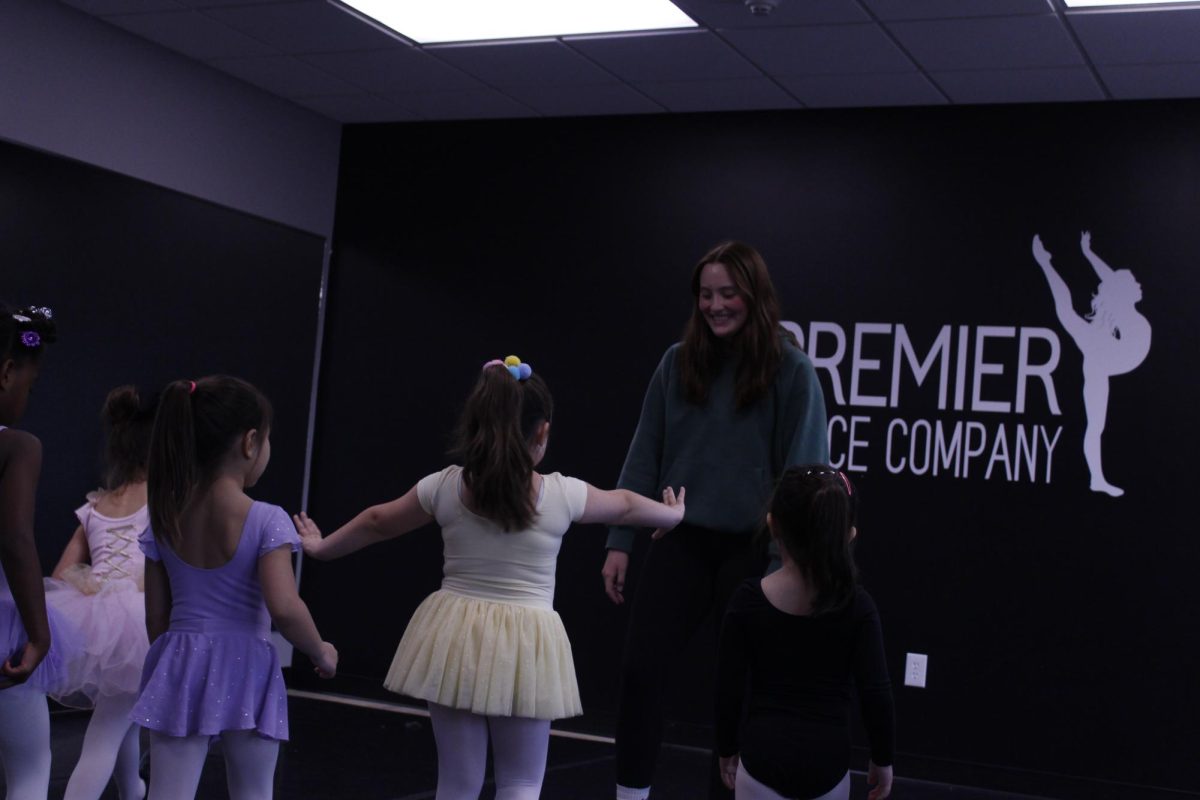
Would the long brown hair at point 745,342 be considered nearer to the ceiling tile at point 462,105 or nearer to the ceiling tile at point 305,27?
the ceiling tile at point 305,27

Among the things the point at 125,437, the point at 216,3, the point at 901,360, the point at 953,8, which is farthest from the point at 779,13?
the point at 125,437

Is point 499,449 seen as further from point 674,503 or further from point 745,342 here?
point 745,342

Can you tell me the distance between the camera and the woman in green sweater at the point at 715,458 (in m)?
3.04

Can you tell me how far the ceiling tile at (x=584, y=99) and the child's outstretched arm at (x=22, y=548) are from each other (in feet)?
11.8

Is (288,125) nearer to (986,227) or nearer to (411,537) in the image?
(411,537)

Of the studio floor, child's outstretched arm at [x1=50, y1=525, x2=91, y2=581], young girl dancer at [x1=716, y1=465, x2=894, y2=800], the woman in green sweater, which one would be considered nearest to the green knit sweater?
the woman in green sweater

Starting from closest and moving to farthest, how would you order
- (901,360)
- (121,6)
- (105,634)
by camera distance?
(105,634) < (121,6) < (901,360)

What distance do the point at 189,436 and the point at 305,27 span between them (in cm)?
302

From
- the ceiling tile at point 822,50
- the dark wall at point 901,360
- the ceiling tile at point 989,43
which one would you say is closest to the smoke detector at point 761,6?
the ceiling tile at point 822,50

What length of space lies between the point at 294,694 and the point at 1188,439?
3.94 metres

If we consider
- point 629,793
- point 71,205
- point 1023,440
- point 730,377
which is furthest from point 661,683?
point 71,205

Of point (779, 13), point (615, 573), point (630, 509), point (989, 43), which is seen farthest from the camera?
point (989, 43)

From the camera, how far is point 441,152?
6441 millimetres

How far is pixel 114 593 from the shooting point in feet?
11.8
